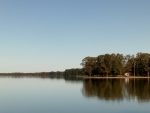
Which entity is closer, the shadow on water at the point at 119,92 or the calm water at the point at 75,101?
the calm water at the point at 75,101

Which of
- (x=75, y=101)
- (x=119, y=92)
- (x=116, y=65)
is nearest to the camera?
(x=75, y=101)

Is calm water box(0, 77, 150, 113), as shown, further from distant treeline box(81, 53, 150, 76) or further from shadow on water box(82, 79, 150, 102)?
distant treeline box(81, 53, 150, 76)

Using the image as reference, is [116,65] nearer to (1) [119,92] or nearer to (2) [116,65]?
(2) [116,65]

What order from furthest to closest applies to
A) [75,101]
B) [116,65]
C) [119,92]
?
[116,65]
[119,92]
[75,101]

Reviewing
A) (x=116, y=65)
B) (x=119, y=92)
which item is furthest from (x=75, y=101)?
(x=116, y=65)

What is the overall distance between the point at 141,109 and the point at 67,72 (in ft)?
505

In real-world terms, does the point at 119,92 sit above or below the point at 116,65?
below

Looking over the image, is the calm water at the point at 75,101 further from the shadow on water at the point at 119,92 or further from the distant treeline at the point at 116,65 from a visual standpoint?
the distant treeline at the point at 116,65

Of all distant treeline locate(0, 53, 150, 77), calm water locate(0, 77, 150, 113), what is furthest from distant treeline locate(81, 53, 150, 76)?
calm water locate(0, 77, 150, 113)

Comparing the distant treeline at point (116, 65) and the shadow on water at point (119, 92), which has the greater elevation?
the distant treeline at point (116, 65)

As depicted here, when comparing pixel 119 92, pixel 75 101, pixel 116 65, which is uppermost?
pixel 116 65

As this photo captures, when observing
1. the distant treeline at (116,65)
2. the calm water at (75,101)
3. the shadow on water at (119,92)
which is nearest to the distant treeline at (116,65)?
the distant treeline at (116,65)

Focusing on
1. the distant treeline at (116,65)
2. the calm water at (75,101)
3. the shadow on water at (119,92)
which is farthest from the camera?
the distant treeline at (116,65)

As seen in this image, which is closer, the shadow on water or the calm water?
the calm water
